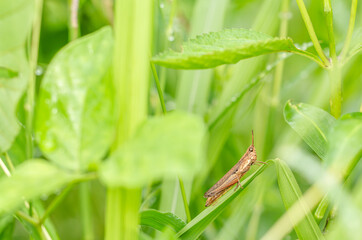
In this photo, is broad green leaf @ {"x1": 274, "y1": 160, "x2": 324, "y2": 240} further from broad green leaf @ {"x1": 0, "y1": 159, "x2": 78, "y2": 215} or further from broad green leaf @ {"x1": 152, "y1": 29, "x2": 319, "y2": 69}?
broad green leaf @ {"x1": 0, "y1": 159, "x2": 78, "y2": 215}

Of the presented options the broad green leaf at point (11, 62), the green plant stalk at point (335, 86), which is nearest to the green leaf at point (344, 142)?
the green plant stalk at point (335, 86)

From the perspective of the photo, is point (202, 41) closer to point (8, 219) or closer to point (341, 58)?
point (341, 58)

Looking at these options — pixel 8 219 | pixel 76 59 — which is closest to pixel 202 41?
pixel 76 59

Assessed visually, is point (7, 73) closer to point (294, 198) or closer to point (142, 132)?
point (142, 132)

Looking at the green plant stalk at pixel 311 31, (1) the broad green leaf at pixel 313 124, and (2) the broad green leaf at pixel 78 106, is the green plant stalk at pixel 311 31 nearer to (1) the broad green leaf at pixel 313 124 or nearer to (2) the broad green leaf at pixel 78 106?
(1) the broad green leaf at pixel 313 124

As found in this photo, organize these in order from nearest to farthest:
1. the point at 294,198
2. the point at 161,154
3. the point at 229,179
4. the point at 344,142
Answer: the point at 161,154 → the point at 344,142 → the point at 294,198 → the point at 229,179

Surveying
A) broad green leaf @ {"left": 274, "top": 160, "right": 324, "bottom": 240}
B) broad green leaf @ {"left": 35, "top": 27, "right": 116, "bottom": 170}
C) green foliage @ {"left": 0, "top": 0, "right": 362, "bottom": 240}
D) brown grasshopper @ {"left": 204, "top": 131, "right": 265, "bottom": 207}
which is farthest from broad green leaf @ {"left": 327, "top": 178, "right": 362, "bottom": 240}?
brown grasshopper @ {"left": 204, "top": 131, "right": 265, "bottom": 207}

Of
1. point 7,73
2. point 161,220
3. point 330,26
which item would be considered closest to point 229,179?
point 161,220
